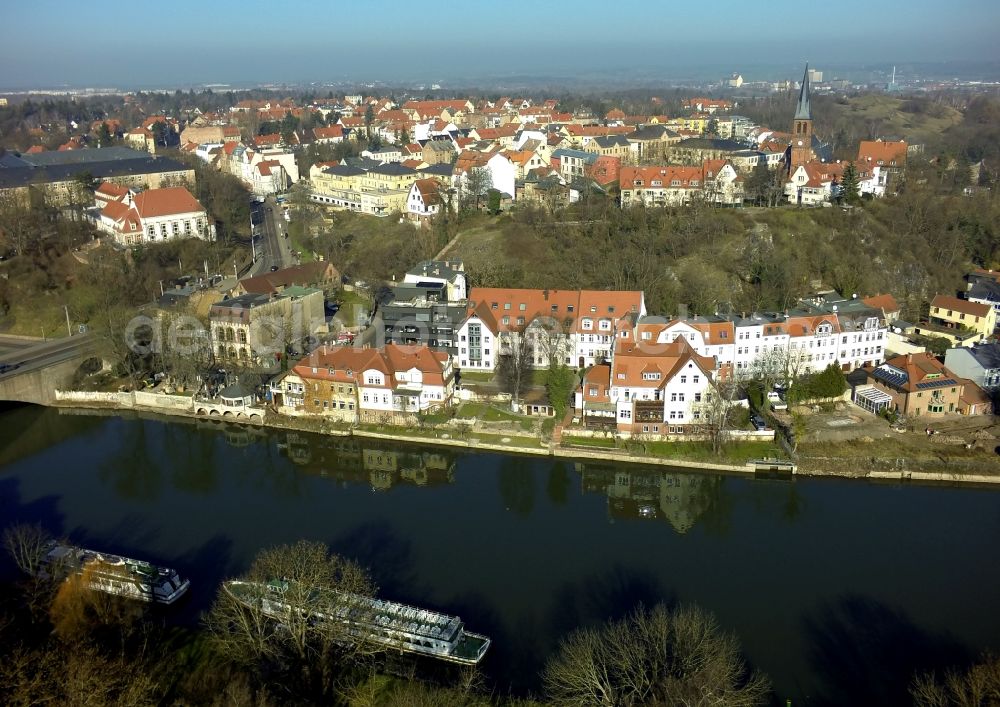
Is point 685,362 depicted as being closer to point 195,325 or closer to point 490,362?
point 490,362

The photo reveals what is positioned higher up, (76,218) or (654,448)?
(76,218)

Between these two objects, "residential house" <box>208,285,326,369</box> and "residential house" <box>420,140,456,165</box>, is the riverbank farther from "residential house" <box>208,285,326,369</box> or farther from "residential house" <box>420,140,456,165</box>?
"residential house" <box>420,140,456,165</box>

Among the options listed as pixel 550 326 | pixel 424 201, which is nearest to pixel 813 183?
pixel 424 201

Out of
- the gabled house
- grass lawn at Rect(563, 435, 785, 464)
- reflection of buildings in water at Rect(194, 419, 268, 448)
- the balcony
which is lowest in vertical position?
reflection of buildings in water at Rect(194, 419, 268, 448)

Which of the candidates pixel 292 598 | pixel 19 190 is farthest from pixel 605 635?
pixel 19 190

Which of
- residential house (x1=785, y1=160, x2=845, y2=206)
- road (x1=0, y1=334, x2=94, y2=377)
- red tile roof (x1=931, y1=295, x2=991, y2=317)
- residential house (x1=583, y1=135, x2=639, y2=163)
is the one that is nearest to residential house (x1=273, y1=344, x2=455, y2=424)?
road (x1=0, y1=334, x2=94, y2=377)
